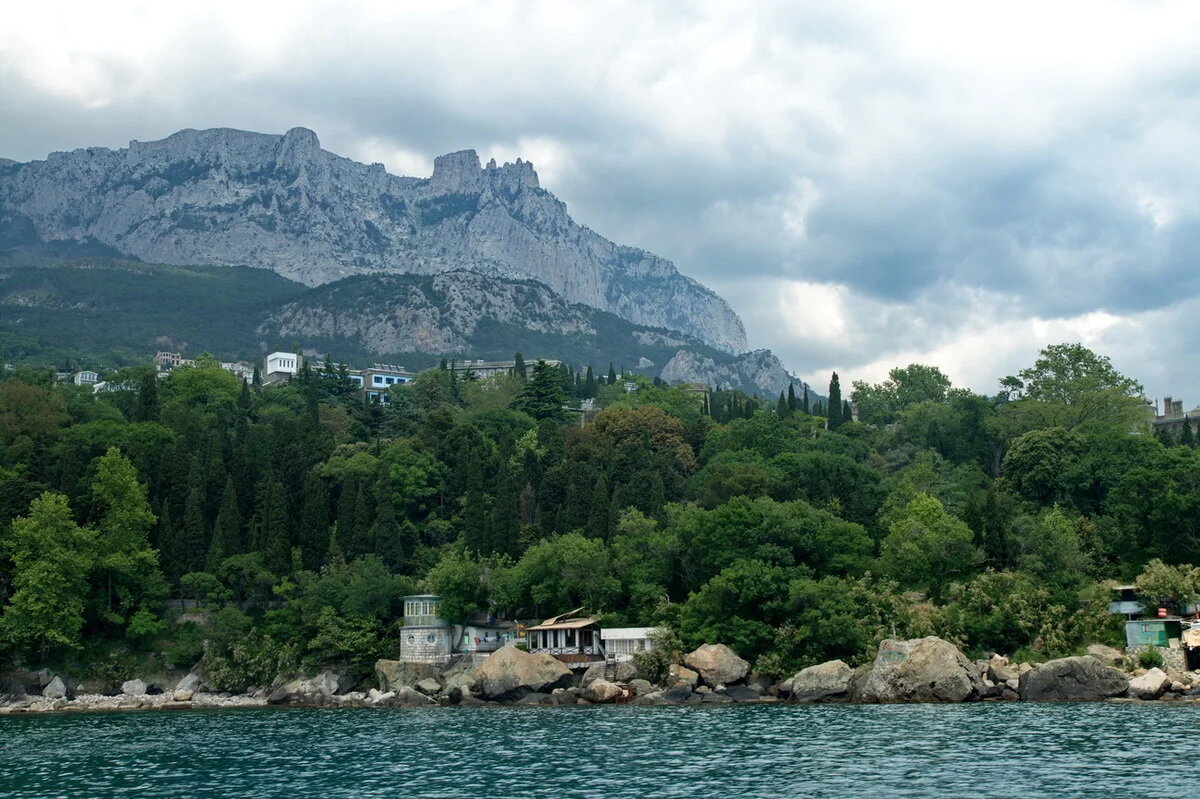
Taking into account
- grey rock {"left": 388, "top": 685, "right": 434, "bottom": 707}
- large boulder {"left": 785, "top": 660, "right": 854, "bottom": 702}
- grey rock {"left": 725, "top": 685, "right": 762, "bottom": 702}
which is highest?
large boulder {"left": 785, "top": 660, "right": 854, "bottom": 702}

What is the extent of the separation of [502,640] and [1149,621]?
128 ft

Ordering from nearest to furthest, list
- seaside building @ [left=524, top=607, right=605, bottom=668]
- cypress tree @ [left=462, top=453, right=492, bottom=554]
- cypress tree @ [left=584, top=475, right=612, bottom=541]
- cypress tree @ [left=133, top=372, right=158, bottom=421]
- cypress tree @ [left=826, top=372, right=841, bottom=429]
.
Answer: seaside building @ [left=524, top=607, right=605, bottom=668] → cypress tree @ [left=584, top=475, right=612, bottom=541] → cypress tree @ [left=462, top=453, right=492, bottom=554] → cypress tree @ [left=133, top=372, right=158, bottom=421] → cypress tree @ [left=826, top=372, right=841, bottom=429]

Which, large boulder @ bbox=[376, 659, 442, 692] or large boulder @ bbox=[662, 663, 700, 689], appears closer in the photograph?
large boulder @ bbox=[662, 663, 700, 689]

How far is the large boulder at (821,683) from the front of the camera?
188 ft

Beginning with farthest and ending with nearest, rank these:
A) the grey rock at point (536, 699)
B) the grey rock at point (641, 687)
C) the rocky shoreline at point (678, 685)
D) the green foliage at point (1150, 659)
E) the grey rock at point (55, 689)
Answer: the grey rock at point (55, 689) → the grey rock at point (536, 699) → the grey rock at point (641, 687) → the green foliage at point (1150, 659) → the rocky shoreline at point (678, 685)

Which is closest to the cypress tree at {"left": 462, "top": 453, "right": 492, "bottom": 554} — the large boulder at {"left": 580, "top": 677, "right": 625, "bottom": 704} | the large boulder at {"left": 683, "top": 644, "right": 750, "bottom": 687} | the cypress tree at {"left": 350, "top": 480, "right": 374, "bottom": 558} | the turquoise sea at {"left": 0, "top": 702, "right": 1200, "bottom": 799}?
the cypress tree at {"left": 350, "top": 480, "right": 374, "bottom": 558}

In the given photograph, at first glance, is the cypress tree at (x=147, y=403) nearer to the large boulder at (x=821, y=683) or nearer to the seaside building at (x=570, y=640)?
the seaside building at (x=570, y=640)

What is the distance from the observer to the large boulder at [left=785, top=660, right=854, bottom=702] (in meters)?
57.3

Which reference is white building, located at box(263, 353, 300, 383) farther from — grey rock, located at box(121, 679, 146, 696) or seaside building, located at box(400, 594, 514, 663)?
seaside building, located at box(400, 594, 514, 663)

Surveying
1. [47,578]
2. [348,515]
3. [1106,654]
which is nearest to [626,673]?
[1106,654]

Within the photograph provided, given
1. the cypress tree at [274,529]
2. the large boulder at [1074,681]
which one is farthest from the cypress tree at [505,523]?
→ the large boulder at [1074,681]

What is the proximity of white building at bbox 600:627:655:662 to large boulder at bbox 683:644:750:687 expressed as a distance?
5.14 meters

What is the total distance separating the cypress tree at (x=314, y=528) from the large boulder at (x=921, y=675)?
41193 mm

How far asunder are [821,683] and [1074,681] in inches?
461
